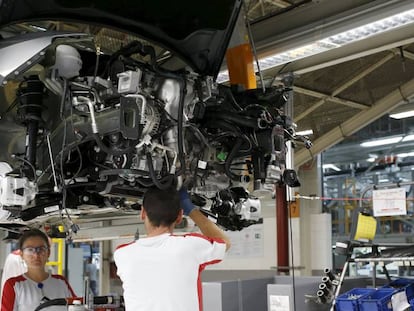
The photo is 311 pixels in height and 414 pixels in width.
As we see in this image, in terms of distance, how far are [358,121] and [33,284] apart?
192 inches

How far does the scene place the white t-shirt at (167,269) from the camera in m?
2.35

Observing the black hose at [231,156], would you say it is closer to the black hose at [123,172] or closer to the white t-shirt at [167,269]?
the black hose at [123,172]

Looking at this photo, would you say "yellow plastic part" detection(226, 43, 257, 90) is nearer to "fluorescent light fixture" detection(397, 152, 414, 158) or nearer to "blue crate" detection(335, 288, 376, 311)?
"blue crate" detection(335, 288, 376, 311)

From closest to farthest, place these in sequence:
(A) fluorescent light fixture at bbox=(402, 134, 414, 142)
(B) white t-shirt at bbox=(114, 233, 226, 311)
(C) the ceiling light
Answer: (B) white t-shirt at bbox=(114, 233, 226, 311) → (C) the ceiling light → (A) fluorescent light fixture at bbox=(402, 134, 414, 142)

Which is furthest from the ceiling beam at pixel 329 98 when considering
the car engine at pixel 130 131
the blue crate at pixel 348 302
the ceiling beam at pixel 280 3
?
the car engine at pixel 130 131

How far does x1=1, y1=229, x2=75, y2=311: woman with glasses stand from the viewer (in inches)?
142

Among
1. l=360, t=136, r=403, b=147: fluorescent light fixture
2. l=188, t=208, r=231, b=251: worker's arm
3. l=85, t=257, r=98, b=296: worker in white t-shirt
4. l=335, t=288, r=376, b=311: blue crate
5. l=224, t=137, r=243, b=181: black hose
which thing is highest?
l=360, t=136, r=403, b=147: fluorescent light fixture

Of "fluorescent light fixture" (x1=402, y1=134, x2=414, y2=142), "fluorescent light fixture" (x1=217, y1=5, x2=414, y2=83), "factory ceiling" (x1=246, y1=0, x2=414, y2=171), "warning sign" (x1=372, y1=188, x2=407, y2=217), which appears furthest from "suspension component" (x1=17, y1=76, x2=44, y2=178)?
"fluorescent light fixture" (x1=402, y1=134, x2=414, y2=142)

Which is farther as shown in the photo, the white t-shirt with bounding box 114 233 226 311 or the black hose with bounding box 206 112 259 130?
the black hose with bounding box 206 112 259 130

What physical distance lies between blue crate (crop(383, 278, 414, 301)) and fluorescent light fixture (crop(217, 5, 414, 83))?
1825mm

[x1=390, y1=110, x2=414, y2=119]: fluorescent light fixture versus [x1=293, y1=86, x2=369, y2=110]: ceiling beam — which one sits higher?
[x1=293, y1=86, x2=369, y2=110]: ceiling beam

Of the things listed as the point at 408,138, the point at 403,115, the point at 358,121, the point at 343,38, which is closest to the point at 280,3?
the point at 343,38

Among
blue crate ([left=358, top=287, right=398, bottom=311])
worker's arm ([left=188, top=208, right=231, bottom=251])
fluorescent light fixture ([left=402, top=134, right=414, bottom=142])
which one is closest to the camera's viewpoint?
worker's arm ([left=188, top=208, right=231, bottom=251])

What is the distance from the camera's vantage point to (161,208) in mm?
2418
